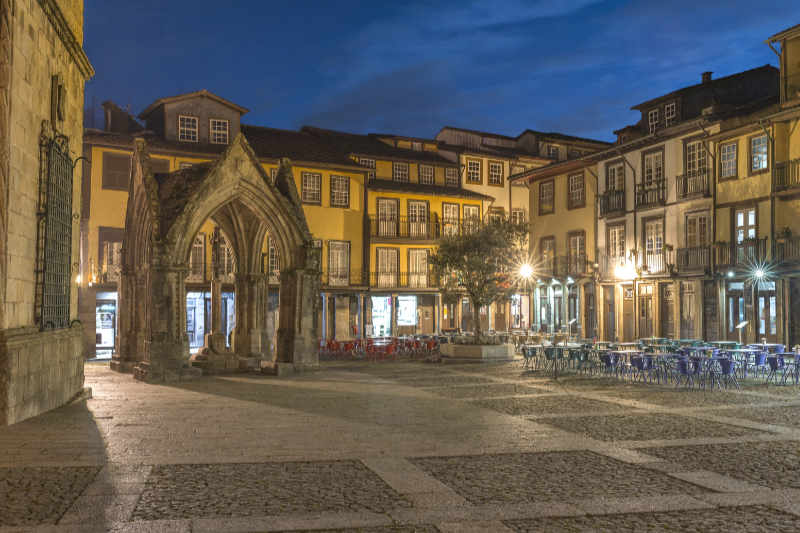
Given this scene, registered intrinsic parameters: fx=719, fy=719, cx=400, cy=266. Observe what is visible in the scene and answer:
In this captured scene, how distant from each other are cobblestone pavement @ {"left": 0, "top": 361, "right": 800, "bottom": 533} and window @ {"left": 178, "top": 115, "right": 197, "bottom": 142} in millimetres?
23791

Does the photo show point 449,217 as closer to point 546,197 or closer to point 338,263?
point 546,197

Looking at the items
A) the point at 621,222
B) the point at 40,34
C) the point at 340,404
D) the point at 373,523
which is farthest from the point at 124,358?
the point at 621,222

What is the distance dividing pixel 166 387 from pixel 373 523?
12342 mm

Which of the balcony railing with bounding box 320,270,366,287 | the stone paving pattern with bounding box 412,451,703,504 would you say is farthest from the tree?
the stone paving pattern with bounding box 412,451,703,504

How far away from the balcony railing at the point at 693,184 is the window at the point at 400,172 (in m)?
17.4

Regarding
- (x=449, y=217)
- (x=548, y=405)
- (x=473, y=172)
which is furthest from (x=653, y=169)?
(x=548, y=405)

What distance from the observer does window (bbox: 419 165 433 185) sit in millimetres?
45781

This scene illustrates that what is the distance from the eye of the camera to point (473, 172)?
47406 mm

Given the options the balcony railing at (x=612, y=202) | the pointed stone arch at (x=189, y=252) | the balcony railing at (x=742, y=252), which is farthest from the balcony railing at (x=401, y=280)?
the pointed stone arch at (x=189, y=252)

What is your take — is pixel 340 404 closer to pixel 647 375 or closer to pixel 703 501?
pixel 703 501

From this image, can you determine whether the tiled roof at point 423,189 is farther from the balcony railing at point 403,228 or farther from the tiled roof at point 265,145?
the tiled roof at point 265,145

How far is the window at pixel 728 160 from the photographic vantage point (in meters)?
30.4

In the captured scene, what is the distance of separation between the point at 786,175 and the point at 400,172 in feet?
75.6

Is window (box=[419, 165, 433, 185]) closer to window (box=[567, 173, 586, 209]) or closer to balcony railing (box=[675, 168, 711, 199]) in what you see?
window (box=[567, 173, 586, 209])
